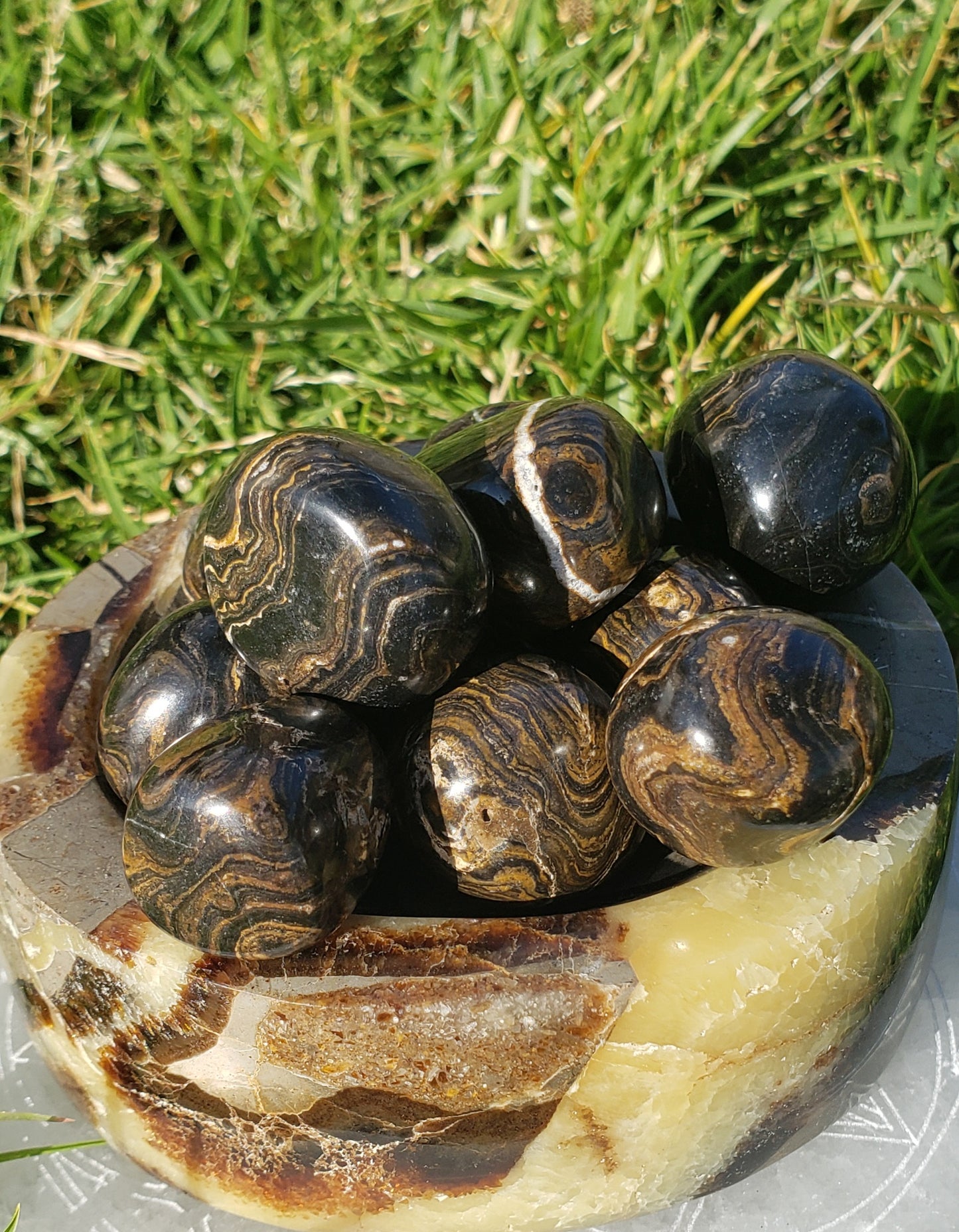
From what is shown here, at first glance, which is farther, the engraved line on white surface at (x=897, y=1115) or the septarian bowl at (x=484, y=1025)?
the engraved line on white surface at (x=897, y=1115)

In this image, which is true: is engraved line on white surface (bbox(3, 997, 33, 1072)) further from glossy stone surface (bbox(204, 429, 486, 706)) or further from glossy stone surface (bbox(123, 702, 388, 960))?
glossy stone surface (bbox(204, 429, 486, 706))

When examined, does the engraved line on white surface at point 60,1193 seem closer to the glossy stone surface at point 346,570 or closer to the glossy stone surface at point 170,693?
the glossy stone surface at point 170,693

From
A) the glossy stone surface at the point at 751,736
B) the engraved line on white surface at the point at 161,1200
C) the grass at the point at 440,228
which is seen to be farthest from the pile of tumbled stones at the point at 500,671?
the grass at the point at 440,228

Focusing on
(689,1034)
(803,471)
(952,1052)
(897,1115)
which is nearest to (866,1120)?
(897,1115)

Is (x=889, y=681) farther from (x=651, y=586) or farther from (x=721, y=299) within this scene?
(x=721, y=299)

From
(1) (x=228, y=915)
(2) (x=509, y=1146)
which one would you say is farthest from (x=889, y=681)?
(1) (x=228, y=915)

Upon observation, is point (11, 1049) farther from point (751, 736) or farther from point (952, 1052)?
point (952, 1052)
